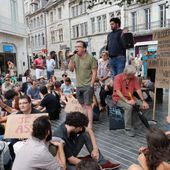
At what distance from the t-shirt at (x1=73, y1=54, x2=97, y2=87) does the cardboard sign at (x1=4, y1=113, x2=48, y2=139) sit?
5.16ft

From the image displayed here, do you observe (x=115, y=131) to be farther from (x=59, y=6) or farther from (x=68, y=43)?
(x=59, y=6)

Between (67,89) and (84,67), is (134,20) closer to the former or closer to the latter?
(67,89)

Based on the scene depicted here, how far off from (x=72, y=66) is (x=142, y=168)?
3234 mm

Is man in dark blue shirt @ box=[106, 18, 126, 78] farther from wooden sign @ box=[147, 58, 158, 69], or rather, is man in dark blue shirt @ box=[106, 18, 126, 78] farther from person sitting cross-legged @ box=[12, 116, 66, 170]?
person sitting cross-legged @ box=[12, 116, 66, 170]

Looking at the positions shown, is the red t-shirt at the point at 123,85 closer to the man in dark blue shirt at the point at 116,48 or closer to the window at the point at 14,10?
the man in dark blue shirt at the point at 116,48

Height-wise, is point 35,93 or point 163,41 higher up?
point 163,41

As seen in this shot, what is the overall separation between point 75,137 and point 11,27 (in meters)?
18.6

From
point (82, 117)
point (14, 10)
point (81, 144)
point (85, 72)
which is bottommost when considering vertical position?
point (81, 144)

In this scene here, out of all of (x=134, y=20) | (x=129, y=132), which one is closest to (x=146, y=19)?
(x=134, y=20)

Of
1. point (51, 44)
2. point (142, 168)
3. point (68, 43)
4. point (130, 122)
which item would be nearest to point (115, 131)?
point (130, 122)

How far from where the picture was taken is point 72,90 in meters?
8.90

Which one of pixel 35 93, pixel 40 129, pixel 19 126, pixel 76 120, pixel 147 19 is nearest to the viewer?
pixel 40 129

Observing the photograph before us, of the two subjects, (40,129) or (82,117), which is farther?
(82,117)

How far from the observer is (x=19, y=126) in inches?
161
